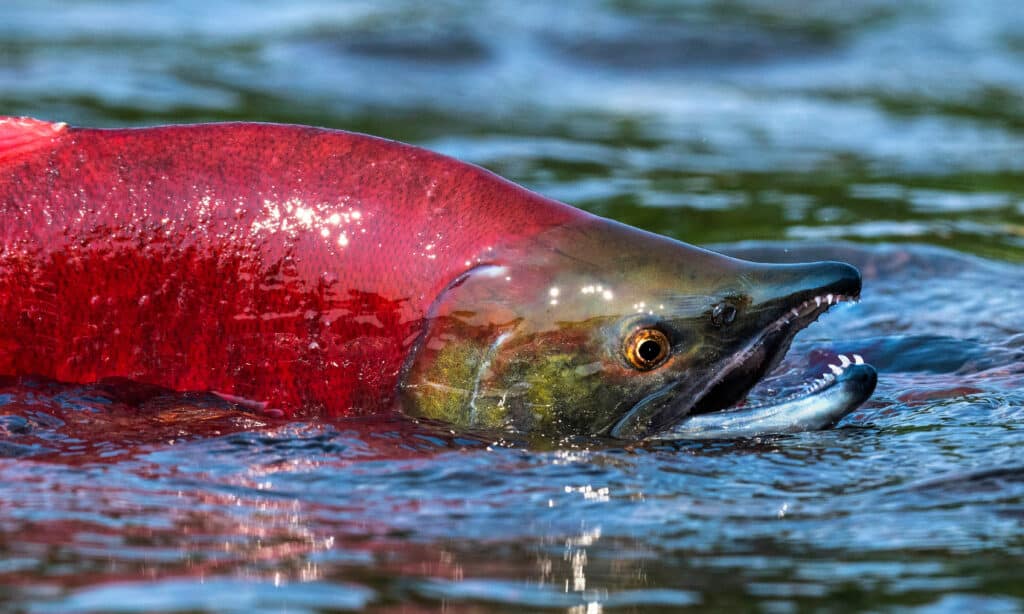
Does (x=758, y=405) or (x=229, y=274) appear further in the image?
(x=758, y=405)

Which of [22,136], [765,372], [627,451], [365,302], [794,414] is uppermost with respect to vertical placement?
[22,136]

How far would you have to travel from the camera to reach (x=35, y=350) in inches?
159

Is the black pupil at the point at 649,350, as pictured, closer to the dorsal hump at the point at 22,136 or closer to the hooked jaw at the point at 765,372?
the hooked jaw at the point at 765,372

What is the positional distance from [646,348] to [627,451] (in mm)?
255

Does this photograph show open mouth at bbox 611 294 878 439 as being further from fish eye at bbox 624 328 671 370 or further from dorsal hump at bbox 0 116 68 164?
dorsal hump at bbox 0 116 68 164

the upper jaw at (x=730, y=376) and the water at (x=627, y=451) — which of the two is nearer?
the water at (x=627, y=451)

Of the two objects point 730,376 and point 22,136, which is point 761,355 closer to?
point 730,376

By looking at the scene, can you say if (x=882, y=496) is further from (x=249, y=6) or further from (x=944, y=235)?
(x=249, y=6)

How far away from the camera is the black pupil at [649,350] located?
13.0 feet

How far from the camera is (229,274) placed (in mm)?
4008

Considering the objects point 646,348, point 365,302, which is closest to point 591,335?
point 646,348

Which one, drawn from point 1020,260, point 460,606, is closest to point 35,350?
point 460,606

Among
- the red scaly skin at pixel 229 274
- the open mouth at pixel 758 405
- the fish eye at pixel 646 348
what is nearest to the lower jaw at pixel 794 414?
the open mouth at pixel 758 405

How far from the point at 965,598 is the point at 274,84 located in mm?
8761
